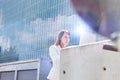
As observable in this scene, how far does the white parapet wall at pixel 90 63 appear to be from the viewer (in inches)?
54.0

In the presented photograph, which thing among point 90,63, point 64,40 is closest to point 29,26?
point 64,40

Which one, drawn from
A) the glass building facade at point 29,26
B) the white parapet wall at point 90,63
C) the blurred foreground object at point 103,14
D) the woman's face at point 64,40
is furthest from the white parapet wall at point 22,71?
the blurred foreground object at point 103,14

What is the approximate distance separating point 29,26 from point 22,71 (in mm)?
4923

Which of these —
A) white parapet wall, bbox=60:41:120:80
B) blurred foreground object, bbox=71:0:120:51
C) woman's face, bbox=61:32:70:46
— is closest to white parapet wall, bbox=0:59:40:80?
woman's face, bbox=61:32:70:46

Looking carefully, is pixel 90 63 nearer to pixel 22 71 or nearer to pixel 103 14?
pixel 103 14

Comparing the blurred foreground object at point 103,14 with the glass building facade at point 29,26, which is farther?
the glass building facade at point 29,26

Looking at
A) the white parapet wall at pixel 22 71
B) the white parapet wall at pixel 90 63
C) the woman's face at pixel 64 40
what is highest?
the woman's face at pixel 64 40

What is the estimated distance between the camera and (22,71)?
4883 millimetres

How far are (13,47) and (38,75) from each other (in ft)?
21.5

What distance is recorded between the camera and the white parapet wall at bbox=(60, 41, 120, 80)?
1.37m

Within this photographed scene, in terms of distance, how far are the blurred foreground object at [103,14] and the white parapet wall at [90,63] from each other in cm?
5

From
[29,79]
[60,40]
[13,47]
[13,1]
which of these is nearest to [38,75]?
[29,79]

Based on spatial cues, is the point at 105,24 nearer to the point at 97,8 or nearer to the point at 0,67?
the point at 97,8

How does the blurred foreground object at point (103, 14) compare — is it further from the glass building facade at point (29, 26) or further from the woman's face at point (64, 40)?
the glass building facade at point (29, 26)
